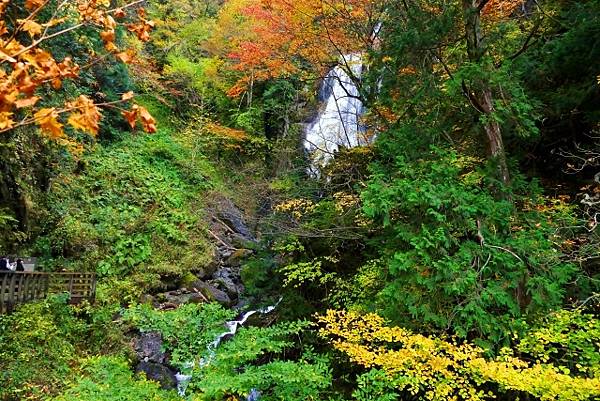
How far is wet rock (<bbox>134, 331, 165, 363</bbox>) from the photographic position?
28.8 ft

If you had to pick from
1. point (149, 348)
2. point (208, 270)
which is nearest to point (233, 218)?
point (208, 270)

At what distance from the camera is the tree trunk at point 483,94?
573cm

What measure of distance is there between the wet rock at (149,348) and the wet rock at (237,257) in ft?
16.6

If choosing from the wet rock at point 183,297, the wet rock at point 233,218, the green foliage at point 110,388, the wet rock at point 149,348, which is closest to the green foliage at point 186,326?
the green foliage at point 110,388

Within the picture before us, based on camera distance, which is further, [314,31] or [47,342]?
[314,31]

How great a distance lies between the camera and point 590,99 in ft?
21.2

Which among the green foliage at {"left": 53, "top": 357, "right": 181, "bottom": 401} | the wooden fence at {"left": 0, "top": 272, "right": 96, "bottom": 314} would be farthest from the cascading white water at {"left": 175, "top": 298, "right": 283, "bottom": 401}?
the wooden fence at {"left": 0, "top": 272, "right": 96, "bottom": 314}

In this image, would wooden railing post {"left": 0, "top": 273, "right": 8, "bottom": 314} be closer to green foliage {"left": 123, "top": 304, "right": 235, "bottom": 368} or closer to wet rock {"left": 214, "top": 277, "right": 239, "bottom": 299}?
green foliage {"left": 123, "top": 304, "right": 235, "bottom": 368}

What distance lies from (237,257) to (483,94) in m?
10.6

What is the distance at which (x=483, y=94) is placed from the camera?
19.2ft

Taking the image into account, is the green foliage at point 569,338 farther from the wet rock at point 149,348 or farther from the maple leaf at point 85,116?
the wet rock at point 149,348

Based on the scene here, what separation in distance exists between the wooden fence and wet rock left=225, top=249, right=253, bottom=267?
208 inches

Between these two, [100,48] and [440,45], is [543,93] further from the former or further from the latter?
[100,48]

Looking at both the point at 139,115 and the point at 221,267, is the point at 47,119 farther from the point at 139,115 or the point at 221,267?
the point at 221,267
